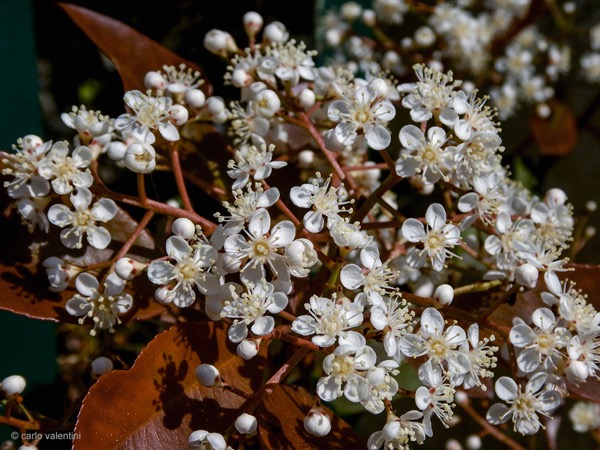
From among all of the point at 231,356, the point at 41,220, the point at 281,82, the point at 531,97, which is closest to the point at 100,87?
the point at 281,82

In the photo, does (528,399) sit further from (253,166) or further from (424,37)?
(424,37)

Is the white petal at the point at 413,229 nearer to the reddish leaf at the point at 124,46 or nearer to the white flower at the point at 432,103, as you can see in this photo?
the white flower at the point at 432,103

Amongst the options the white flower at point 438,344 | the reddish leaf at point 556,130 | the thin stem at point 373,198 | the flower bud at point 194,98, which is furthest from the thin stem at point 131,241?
the reddish leaf at point 556,130

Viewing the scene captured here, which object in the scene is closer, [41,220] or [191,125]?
[41,220]

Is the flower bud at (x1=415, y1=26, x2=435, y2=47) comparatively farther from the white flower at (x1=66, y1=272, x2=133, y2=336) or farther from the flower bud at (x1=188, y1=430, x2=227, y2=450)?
the flower bud at (x1=188, y1=430, x2=227, y2=450)

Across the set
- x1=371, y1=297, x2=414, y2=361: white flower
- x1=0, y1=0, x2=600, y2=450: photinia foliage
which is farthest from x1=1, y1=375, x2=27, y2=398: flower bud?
x1=371, y1=297, x2=414, y2=361: white flower

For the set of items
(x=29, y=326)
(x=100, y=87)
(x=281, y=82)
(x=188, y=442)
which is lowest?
(x=29, y=326)

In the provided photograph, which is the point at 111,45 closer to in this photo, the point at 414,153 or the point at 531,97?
the point at 414,153
